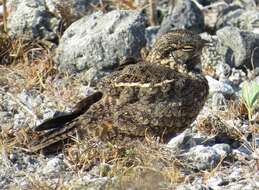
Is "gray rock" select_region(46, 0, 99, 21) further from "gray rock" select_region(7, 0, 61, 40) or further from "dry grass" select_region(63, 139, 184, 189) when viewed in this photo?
"dry grass" select_region(63, 139, 184, 189)

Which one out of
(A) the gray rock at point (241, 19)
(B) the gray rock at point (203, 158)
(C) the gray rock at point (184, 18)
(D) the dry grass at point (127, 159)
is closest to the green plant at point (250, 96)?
(B) the gray rock at point (203, 158)

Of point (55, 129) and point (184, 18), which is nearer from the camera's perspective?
point (55, 129)

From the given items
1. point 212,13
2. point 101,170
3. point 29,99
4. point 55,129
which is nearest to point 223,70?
point 212,13

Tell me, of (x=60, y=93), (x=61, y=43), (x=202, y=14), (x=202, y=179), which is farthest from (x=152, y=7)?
(x=202, y=179)

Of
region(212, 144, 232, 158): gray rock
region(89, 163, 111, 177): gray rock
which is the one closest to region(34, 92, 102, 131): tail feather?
region(89, 163, 111, 177): gray rock

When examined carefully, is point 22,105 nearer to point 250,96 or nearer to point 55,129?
point 55,129

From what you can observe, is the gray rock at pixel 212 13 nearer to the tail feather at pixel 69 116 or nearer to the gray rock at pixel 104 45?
the gray rock at pixel 104 45
